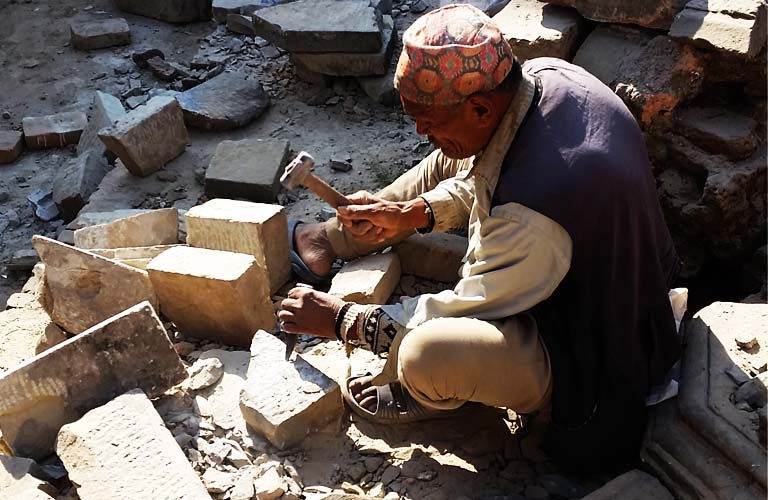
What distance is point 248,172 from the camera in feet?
16.1

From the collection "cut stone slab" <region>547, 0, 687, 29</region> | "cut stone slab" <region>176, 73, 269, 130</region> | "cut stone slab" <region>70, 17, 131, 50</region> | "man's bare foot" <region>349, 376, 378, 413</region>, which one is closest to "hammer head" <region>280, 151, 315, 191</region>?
"man's bare foot" <region>349, 376, 378, 413</region>

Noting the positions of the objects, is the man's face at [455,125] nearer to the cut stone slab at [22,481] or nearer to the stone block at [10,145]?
the cut stone slab at [22,481]

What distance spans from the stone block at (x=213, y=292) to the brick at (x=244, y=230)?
0.69ft

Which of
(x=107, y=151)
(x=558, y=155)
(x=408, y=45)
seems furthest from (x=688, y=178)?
(x=107, y=151)

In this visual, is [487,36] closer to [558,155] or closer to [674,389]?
[558,155]

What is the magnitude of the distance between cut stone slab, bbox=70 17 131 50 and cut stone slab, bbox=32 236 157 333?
15.0ft

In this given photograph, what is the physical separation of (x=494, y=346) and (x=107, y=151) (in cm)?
422

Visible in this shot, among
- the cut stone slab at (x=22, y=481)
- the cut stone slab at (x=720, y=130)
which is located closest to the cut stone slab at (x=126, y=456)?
the cut stone slab at (x=22, y=481)

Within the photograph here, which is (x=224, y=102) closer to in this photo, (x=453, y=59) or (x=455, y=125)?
(x=455, y=125)

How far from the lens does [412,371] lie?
2.78 meters

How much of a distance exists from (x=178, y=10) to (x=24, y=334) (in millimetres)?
4841

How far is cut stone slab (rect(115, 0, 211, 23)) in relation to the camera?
7.93 m

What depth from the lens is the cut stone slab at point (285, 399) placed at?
3.04 meters

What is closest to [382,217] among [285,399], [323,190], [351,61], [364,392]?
[323,190]
